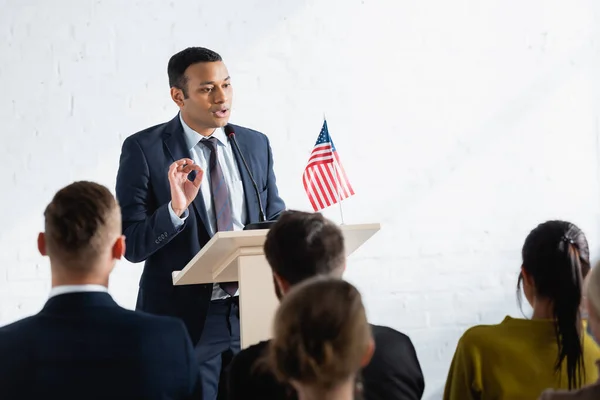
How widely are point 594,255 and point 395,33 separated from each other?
1.44 meters

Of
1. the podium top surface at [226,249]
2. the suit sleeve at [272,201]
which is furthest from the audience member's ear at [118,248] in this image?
the suit sleeve at [272,201]

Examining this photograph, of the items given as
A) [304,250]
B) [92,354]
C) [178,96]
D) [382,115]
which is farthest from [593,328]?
[382,115]

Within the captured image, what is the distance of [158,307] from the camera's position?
9.22ft

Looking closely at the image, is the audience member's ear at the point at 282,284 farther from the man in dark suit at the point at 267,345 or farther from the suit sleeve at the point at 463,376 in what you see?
the suit sleeve at the point at 463,376

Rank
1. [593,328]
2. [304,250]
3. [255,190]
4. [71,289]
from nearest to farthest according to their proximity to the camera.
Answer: [593,328] < [71,289] < [304,250] < [255,190]

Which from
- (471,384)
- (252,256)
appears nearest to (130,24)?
(252,256)

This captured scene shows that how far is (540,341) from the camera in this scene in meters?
1.92

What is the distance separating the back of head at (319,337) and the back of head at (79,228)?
0.45m

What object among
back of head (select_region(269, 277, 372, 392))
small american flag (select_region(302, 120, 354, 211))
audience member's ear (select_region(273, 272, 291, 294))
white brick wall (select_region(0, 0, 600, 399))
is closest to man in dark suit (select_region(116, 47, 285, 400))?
small american flag (select_region(302, 120, 354, 211))

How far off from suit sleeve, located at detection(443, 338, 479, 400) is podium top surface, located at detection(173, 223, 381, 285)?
379 mm

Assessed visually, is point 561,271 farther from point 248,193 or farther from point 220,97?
point 220,97

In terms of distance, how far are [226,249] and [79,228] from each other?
63 centimetres

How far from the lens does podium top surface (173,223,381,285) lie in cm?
217

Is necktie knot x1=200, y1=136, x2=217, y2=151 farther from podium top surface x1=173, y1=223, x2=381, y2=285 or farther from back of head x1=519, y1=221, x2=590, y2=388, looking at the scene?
back of head x1=519, y1=221, x2=590, y2=388
